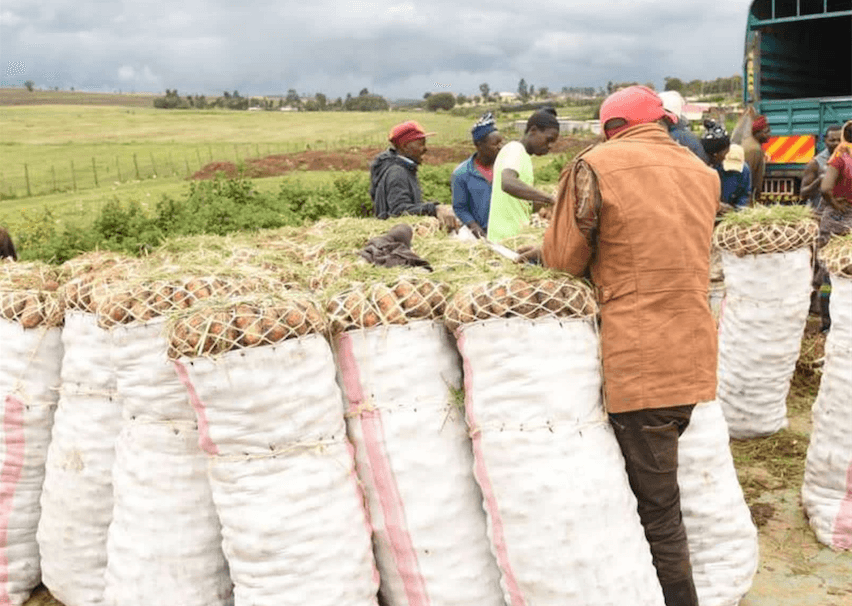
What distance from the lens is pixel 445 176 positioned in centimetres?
2169

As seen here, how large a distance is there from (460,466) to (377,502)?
1.23 feet

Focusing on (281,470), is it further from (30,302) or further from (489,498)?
(30,302)

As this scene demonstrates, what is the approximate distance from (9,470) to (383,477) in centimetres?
211

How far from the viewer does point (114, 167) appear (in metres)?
43.8

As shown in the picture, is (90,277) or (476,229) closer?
(90,277)

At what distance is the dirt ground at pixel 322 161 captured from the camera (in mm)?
34656

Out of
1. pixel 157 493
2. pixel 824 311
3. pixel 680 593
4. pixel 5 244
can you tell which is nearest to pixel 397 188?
pixel 5 244

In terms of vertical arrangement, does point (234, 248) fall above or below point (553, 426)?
above

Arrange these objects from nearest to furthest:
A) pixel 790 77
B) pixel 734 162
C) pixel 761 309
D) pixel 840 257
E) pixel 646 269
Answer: pixel 646 269, pixel 840 257, pixel 761 309, pixel 734 162, pixel 790 77

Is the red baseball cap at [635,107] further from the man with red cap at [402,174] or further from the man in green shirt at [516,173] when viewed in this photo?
the man with red cap at [402,174]

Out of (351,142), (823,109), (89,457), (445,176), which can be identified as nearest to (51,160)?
(351,142)

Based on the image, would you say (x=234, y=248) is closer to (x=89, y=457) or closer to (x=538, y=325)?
(x=89, y=457)

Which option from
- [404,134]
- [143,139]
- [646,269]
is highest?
[143,139]

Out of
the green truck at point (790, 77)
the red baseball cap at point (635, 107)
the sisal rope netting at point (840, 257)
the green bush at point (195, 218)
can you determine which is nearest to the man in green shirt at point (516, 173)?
the sisal rope netting at point (840, 257)
